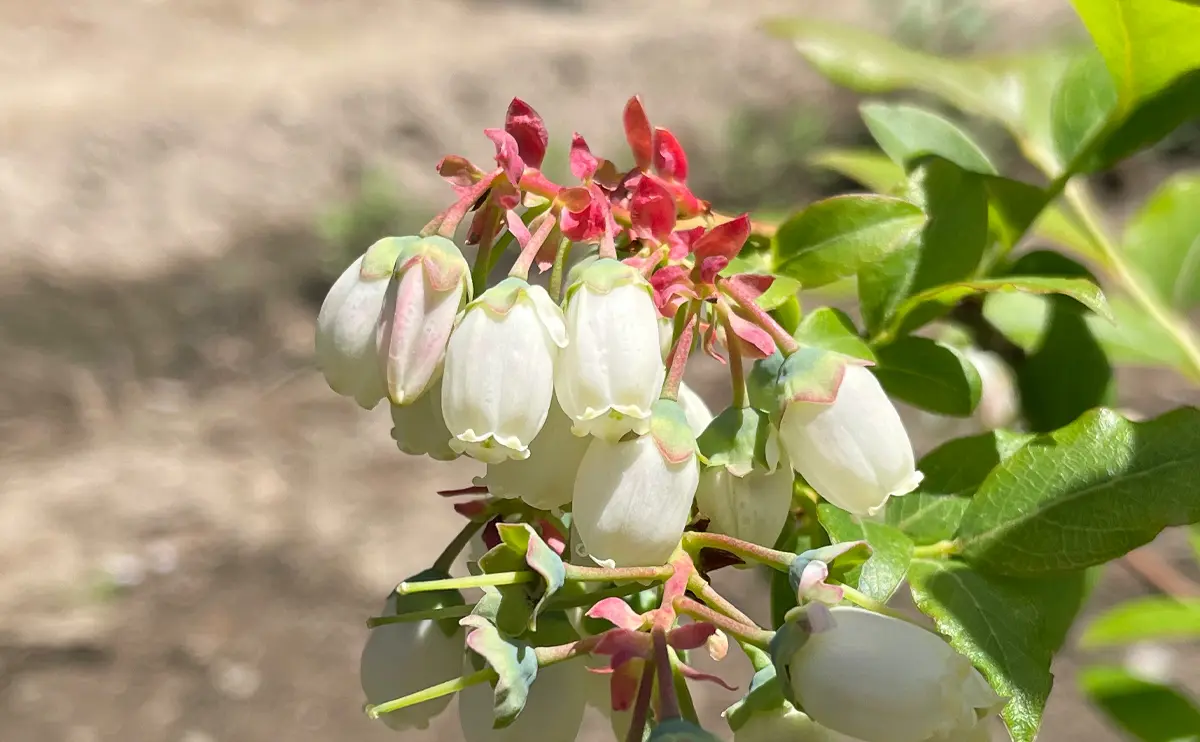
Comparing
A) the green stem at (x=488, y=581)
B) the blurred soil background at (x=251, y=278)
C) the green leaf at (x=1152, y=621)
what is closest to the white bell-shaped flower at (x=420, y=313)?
the green stem at (x=488, y=581)

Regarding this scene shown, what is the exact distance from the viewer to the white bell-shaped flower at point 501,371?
556mm

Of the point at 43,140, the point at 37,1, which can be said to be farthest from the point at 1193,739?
the point at 37,1

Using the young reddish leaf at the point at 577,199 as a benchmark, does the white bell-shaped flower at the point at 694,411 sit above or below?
below

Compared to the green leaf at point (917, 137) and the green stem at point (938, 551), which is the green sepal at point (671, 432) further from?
the green leaf at point (917, 137)

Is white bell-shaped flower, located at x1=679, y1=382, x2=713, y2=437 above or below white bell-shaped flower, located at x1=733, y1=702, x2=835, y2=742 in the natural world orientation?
above

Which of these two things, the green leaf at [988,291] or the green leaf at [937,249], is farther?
the green leaf at [937,249]

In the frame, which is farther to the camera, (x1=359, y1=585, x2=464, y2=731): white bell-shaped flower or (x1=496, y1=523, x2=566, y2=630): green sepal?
(x1=359, y1=585, x2=464, y2=731): white bell-shaped flower

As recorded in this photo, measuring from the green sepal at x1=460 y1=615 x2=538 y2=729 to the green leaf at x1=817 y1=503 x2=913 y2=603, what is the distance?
0.64 ft

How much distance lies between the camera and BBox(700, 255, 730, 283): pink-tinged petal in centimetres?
58

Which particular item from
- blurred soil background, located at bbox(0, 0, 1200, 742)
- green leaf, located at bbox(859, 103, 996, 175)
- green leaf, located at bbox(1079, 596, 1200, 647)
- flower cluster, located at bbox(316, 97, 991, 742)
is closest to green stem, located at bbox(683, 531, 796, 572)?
flower cluster, located at bbox(316, 97, 991, 742)

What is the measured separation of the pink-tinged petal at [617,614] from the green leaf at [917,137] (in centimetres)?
53

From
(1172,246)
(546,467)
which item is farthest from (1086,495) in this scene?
(1172,246)

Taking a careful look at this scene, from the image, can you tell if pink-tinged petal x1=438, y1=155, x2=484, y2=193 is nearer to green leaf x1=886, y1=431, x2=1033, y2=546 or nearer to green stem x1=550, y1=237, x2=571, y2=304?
green stem x1=550, y1=237, x2=571, y2=304

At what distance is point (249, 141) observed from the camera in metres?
Result: 4.65
